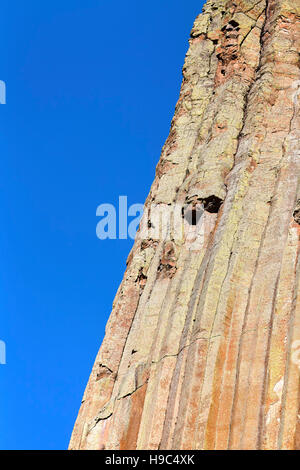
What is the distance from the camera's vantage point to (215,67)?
2836cm

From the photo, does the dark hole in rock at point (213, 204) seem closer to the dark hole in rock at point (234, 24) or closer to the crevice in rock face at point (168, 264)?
the crevice in rock face at point (168, 264)

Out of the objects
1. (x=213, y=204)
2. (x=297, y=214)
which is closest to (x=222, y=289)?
(x=297, y=214)

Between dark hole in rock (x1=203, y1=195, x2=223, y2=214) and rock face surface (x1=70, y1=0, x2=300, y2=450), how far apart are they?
0.04 meters

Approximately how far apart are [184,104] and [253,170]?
288 inches

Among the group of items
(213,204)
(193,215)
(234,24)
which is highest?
(234,24)

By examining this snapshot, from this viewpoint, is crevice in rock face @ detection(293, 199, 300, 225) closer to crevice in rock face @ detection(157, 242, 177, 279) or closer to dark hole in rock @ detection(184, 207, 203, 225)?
dark hole in rock @ detection(184, 207, 203, 225)

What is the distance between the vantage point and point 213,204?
2108 cm

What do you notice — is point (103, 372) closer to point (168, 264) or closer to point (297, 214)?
point (168, 264)

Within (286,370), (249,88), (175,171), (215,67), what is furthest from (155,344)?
(215,67)

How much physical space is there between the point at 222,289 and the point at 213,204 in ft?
13.3

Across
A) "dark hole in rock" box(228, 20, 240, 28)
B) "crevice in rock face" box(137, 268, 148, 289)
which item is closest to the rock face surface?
"crevice in rock face" box(137, 268, 148, 289)

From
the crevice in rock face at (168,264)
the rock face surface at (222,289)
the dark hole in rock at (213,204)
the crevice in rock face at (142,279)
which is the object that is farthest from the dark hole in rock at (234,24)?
the crevice in rock face at (142,279)

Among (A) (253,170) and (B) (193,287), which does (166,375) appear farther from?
(A) (253,170)

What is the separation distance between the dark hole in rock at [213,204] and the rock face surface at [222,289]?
0.04 metres
